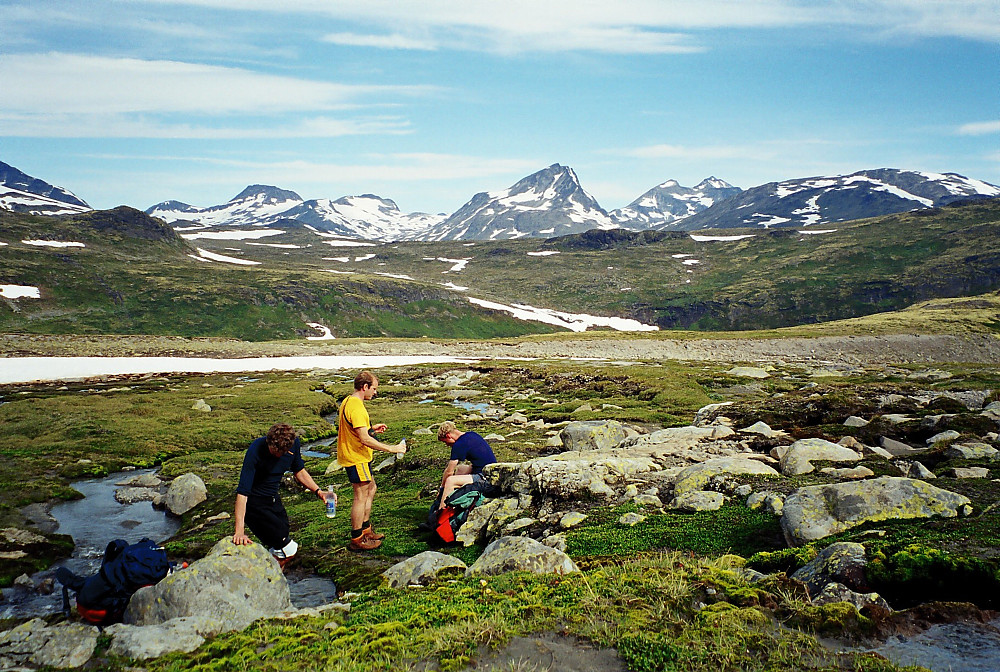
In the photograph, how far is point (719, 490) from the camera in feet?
54.9

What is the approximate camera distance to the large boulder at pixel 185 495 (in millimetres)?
25130

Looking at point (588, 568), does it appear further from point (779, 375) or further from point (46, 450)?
point (779, 375)

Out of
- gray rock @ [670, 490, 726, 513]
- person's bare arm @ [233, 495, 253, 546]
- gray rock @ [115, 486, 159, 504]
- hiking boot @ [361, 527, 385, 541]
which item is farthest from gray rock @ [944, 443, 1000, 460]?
gray rock @ [115, 486, 159, 504]

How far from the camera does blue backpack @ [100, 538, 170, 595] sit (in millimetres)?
11125

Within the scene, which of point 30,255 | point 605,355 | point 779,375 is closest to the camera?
point 779,375

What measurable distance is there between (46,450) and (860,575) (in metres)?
43.3

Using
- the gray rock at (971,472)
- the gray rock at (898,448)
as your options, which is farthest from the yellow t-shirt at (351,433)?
the gray rock at (898,448)

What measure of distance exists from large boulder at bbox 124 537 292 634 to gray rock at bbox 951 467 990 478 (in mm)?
18093

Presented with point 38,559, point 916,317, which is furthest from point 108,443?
point 916,317

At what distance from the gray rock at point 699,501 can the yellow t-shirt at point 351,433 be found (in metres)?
9.32

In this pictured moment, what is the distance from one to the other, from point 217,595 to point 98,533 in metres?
15.5

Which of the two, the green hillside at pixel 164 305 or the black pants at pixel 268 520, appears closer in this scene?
the black pants at pixel 268 520

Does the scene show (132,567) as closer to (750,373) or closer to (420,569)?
(420,569)

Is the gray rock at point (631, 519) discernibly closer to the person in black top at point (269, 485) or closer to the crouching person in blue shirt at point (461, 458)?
the crouching person in blue shirt at point (461, 458)
